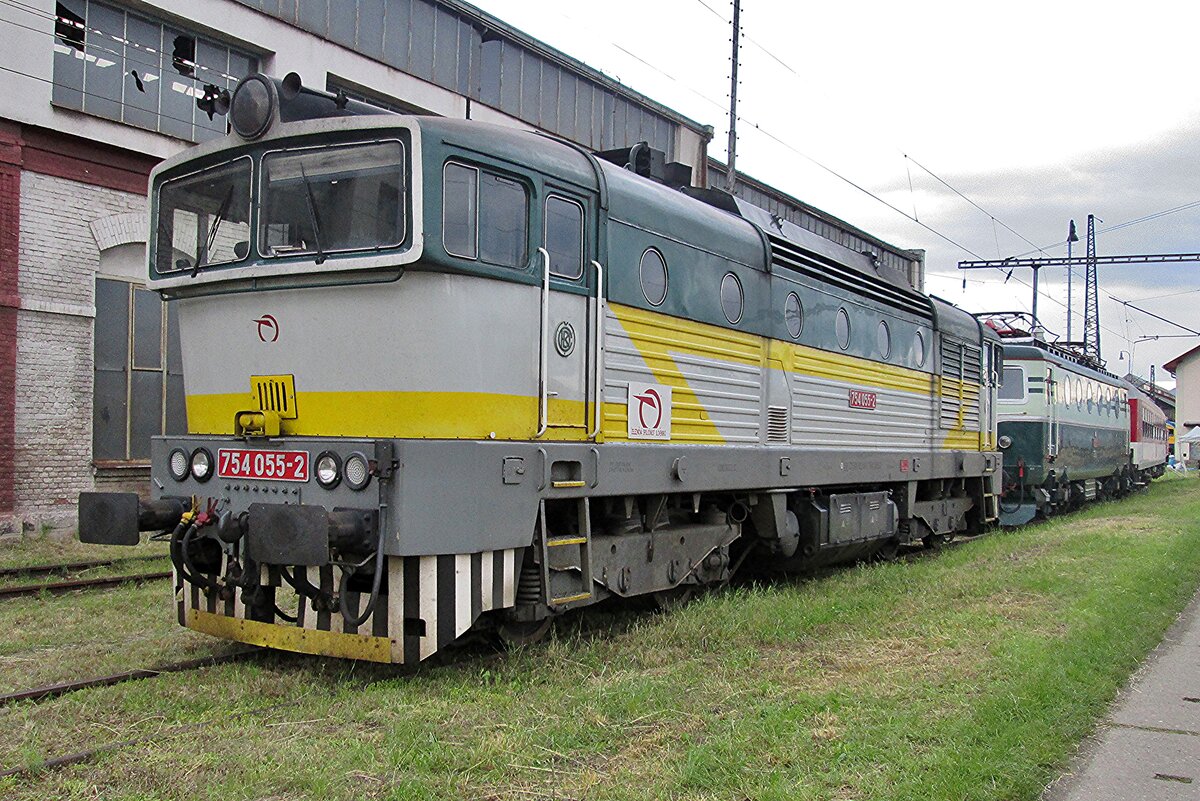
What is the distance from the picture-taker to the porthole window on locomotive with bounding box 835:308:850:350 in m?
10.5

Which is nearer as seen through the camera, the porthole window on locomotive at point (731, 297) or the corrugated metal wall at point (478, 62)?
the porthole window on locomotive at point (731, 297)

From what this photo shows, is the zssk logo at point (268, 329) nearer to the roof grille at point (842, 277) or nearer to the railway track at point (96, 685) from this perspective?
the railway track at point (96, 685)

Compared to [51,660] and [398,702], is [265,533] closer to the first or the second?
[398,702]

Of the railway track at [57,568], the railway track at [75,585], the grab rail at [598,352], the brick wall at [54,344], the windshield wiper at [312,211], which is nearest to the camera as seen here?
the windshield wiper at [312,211]

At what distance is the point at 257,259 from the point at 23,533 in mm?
8431

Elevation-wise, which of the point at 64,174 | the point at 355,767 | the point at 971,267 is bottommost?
the point at 355,767

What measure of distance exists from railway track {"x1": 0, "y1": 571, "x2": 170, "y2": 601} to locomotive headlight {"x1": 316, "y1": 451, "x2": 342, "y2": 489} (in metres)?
4.67

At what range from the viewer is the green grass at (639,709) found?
14.4 ft

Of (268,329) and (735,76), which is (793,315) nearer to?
(268,329)

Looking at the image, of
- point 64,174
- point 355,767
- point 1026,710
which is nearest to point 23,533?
point 64,174

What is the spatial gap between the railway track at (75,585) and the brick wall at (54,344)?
12.6 feet

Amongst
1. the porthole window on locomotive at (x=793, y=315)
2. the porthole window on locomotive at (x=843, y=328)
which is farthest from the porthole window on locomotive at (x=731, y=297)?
the porthole window on locomotive at (x=843, y=328)

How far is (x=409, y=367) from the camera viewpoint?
5.77 metres

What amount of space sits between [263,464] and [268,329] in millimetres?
844
